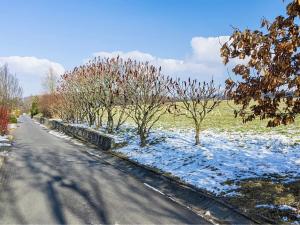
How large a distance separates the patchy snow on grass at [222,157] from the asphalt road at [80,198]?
206 centimetres

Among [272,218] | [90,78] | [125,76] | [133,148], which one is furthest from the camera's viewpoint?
[90,78]

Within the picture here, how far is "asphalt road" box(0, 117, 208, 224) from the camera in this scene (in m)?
9.03

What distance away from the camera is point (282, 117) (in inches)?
380

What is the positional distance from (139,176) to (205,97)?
24.9 ft

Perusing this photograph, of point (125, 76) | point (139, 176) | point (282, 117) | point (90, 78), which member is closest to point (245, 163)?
point (139, 176)

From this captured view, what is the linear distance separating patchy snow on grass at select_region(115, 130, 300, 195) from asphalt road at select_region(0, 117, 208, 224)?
6.75 feet

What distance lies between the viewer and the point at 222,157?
16.0 m

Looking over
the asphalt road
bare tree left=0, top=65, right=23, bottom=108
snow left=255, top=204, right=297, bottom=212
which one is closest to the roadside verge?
the asphalt road

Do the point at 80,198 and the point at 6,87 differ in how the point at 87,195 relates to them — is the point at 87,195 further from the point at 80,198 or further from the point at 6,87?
the point at 6,87

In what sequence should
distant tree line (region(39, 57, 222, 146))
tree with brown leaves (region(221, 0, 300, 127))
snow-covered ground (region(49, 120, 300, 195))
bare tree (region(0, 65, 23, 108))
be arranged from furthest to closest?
bare tree (region(0, 65, 23, 108)) < distant tree line (region(39, 57, 222, 146)) < snow-covered ground (region(49, 120, 300, 195)) < tree with brown leaves (region(221, 0, 300, 127))

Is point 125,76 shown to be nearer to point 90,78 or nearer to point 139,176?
point 90,78

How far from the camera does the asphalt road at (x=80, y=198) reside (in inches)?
356

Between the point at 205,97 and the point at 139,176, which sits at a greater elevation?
the point at 205,97

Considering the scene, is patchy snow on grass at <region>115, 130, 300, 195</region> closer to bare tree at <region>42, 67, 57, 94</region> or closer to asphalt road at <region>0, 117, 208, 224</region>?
asphalt road at <region>0, 117, 208, 224</region>
